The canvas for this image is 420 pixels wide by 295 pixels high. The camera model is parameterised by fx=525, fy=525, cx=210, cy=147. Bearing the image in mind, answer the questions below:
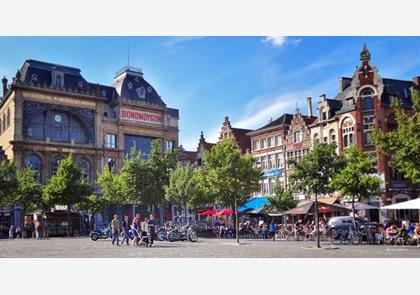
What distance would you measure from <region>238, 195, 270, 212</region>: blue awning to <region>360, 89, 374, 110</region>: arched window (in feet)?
29.7

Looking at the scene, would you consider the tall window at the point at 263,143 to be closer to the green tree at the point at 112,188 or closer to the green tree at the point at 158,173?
the green tree at the point at 112,188

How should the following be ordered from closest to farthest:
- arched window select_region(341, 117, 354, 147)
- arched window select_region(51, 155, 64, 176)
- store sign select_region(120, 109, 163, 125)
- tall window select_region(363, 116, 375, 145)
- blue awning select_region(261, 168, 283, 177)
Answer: store sign select_region(120, 109, 163, 125) < tall window select_region(363, 116, 375, 145) < arched window select_region(341, 117, 354, 147) < arched window select_region(51, 155, 64, 176) < blue awning select_region(261, 168, 283, 177)

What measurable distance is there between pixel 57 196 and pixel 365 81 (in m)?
21.0

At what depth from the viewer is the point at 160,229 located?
25.2m

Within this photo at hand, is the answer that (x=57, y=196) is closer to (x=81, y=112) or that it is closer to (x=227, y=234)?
(x=81, y=112)

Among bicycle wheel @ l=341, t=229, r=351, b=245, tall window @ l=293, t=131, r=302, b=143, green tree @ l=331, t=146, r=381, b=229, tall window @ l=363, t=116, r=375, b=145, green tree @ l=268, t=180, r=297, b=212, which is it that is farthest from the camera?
tall window @ l=293, t=131, r=302, b=143

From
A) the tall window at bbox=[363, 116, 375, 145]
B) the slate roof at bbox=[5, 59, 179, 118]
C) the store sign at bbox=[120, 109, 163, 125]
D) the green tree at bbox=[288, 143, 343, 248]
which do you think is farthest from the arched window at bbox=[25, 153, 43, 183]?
the tall window at bbox=[363, 116, 375, 145]

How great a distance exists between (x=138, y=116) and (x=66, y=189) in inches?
329

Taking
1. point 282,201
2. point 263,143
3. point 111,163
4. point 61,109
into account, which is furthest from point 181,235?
point 263,143

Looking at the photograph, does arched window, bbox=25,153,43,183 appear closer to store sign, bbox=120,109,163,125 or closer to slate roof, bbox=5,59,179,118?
slate roof, bbox=5,59,179,118

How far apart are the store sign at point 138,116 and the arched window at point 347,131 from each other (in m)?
14.8

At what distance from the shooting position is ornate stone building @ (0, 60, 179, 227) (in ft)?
96.9

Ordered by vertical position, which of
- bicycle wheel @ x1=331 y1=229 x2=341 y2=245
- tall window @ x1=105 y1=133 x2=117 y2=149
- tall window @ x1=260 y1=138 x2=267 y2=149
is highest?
tall window @ x1=260 y1=138 x2=267 y2=149

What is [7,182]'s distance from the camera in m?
31.2
